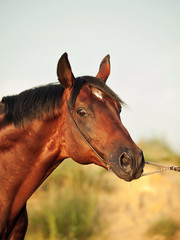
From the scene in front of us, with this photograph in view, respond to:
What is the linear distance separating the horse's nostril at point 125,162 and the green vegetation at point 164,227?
4.60 meters

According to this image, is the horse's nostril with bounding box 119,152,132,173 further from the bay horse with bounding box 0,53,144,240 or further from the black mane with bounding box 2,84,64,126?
the black mane with bounding box 2,84,64,126

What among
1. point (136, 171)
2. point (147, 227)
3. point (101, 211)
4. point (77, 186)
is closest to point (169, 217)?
point (147, 227)

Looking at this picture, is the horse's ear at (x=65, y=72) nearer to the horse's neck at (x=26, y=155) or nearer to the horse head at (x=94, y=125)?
the horse head at (x=94, y=125)

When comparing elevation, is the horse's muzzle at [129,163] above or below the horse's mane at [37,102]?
below

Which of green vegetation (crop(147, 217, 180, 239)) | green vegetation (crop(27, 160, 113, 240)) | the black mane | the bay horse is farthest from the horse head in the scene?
green vegetation (crop(147, 217, 180, 239))

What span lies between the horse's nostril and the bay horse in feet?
0.53

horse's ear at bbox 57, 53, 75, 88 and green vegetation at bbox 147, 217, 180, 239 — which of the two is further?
green vegetation at bbox 147, 217, 180, 239

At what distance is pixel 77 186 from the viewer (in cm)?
713

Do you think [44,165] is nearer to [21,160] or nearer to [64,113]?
[21,160]

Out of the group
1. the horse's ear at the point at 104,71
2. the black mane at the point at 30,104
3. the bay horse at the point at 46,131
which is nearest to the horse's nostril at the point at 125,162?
the bay horse at the point at 46,131

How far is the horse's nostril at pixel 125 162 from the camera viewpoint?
233cm

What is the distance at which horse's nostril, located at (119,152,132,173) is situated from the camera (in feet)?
7.63

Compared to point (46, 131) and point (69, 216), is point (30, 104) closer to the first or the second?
point (46, 131)

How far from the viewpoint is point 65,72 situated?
2590 millimetres
